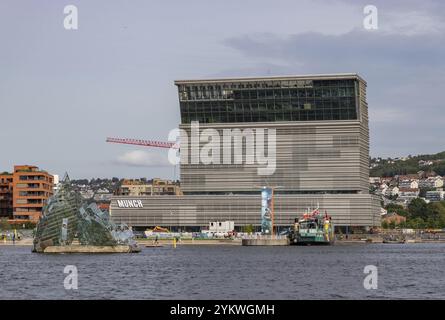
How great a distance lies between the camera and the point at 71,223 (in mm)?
152875

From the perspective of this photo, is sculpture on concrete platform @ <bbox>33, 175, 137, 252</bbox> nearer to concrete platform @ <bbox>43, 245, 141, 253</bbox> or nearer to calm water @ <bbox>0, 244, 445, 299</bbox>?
concrete platform @ <bbox>43, 245, 141, 253</bbox>

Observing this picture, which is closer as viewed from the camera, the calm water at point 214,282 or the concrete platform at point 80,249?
the calm water at point 214,282

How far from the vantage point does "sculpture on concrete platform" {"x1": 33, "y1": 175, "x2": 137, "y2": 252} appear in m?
150

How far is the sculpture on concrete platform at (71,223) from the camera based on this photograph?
149500 millimetres

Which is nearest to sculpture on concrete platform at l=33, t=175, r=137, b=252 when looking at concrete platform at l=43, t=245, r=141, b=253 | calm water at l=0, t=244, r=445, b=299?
concrete platform at l=43, t=245, r=141, b=253

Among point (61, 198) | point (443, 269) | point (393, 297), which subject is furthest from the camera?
point (61, 198)

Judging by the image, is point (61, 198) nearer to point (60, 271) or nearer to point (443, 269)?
point (60, 271)

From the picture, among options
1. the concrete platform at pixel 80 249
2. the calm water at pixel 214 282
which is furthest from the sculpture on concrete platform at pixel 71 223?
the calm water at pixel 214 282

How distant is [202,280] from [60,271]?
18999mm

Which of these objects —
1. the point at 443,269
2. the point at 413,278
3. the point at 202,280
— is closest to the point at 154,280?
the point at 202,280

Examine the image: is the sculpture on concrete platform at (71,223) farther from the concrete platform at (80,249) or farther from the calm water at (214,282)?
the calm water at (214,282)

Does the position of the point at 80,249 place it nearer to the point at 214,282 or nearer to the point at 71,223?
the point at 71,223
